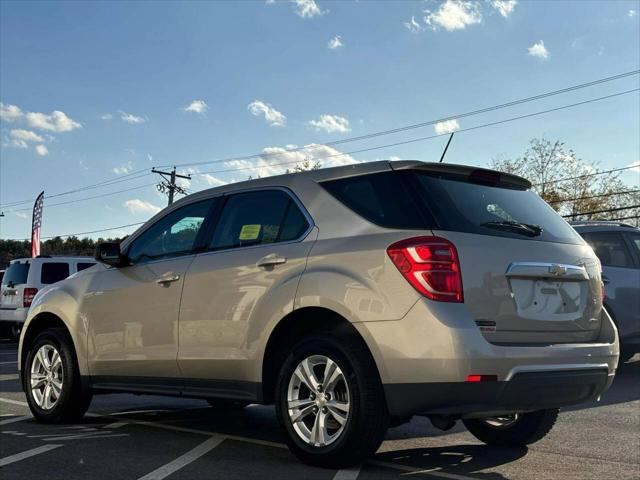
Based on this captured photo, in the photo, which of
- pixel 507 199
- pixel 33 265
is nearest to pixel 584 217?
pixel 33 265

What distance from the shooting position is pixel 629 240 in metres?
9.20

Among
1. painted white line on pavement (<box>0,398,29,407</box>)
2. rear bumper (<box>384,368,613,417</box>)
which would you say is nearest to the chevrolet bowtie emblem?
rear bumper (<box>384,368,613,417</box>)

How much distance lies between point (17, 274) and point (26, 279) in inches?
13.6

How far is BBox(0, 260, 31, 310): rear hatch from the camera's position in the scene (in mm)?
15305

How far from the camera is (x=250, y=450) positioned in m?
4.82

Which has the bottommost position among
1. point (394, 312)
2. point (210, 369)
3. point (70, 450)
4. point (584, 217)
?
point (70, 450)

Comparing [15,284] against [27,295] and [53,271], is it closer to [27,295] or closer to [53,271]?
[27,295]

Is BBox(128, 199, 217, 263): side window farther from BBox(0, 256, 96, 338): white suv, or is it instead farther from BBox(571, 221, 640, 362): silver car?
BBox(0, 256, 96, 338): white suv

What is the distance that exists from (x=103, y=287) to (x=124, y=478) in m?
2.16

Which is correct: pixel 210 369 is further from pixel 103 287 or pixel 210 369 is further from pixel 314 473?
pixel 103 287

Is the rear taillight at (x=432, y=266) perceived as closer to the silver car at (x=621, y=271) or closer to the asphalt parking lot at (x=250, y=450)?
the asphalt parking lot at (x=250, y=450)

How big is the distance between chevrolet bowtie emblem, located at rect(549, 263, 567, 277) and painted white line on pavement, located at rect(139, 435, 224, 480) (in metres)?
2.55

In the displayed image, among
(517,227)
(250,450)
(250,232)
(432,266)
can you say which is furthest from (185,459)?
(517,227)

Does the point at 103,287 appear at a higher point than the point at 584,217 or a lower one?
lower
